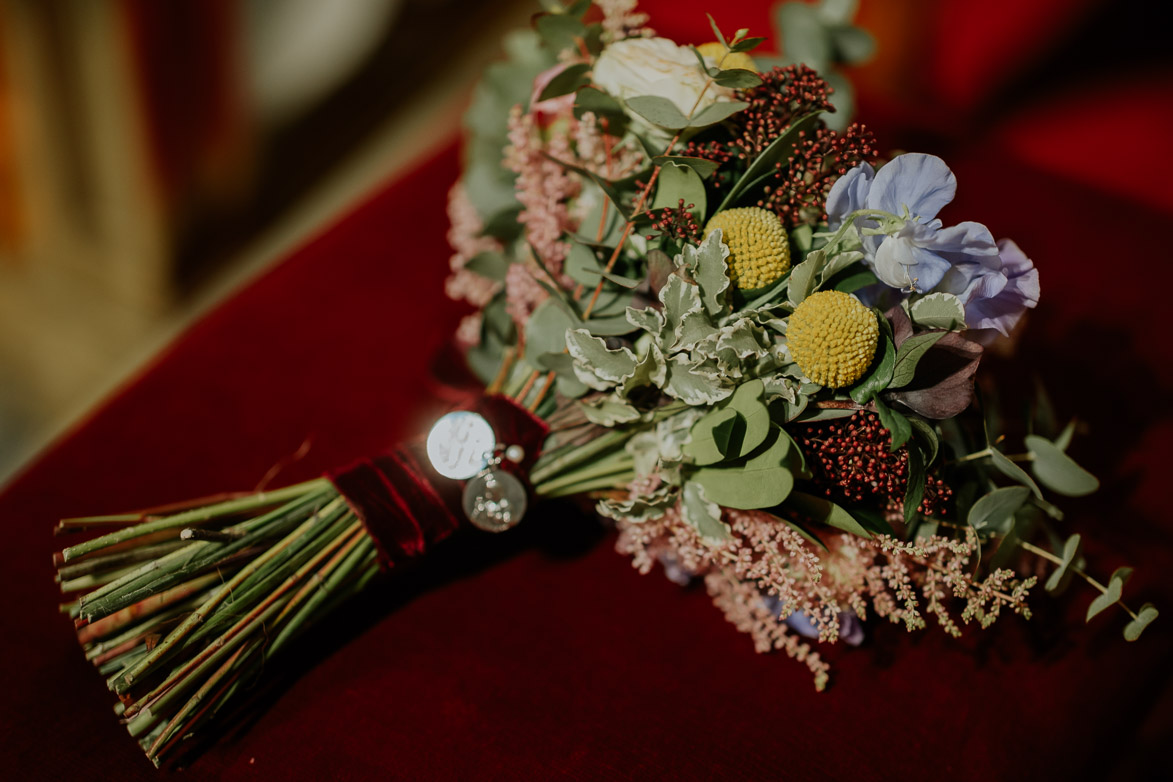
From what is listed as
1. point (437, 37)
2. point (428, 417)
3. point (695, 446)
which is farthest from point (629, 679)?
point (437, 37)

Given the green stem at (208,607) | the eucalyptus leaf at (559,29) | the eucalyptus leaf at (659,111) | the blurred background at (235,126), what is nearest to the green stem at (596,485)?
the green stem at (208,607)

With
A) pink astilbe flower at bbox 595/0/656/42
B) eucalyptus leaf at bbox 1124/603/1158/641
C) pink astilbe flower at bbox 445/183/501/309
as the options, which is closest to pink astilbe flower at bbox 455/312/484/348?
pink astilbe flower at bbox 445/183/501/309

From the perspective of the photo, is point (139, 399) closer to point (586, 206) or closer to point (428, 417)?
point (428, 417)

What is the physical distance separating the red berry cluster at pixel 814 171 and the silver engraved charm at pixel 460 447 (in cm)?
33

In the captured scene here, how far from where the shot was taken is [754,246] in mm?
672

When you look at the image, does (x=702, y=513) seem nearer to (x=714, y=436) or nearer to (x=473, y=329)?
(x=714, y=436)

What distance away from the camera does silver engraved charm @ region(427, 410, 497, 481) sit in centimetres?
78

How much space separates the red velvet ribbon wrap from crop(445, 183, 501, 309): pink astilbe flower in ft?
0.56

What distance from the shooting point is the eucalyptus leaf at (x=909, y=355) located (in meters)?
0.63

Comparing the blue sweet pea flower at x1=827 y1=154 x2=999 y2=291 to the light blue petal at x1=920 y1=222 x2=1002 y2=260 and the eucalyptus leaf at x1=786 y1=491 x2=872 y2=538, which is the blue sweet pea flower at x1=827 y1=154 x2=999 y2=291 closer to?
the light blue petal at x1=920 y1=222 x2=1002 y2=260

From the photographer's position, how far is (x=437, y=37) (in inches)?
95.8

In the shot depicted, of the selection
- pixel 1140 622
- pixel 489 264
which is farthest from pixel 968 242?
pixel 489 264

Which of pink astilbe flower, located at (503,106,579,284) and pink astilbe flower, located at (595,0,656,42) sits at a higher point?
pink astilbe flower, located at (595,0,656,42)

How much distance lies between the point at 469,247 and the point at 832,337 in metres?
0.50
